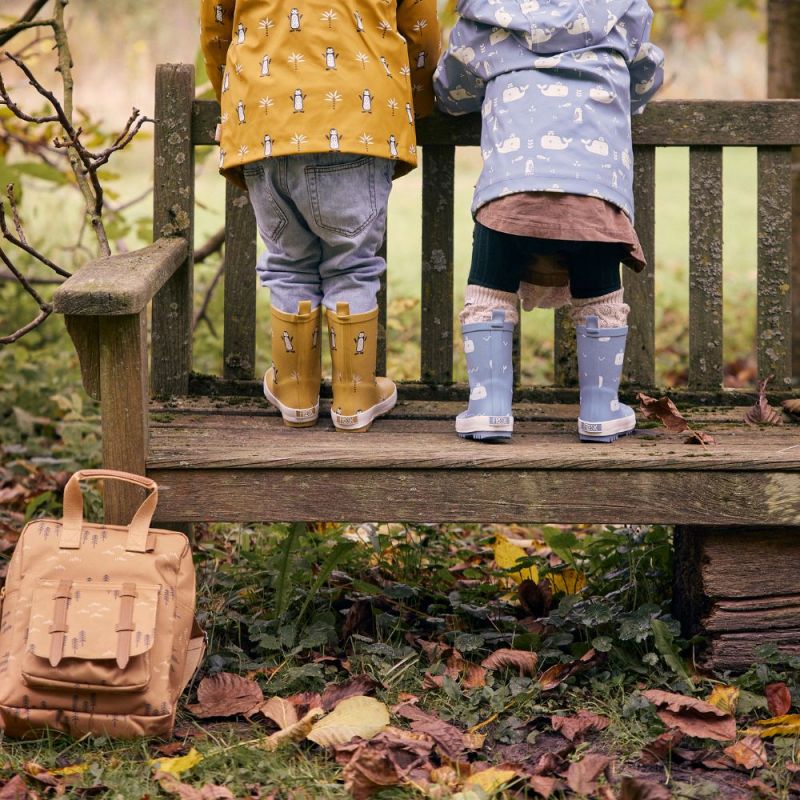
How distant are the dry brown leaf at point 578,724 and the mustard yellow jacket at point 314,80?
131 cm

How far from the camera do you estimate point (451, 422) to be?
9.64 ft

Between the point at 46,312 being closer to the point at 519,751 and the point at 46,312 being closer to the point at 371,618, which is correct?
the point at 371,618

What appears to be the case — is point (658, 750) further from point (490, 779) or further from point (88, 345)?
point (88, 345)

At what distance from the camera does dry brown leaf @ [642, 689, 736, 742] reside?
2273mm

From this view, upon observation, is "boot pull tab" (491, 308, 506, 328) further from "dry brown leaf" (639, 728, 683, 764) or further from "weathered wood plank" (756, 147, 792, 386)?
"dry brown leaf" (639, 728, 683, 764)

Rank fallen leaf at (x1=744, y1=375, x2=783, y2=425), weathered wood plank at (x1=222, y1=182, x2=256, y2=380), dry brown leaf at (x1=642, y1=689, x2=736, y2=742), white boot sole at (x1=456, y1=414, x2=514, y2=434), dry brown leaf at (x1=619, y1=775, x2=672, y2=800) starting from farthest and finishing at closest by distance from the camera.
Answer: weathered wood plank at (x1=222, y1=182, x2=256, y2=380)
fallen leaf at (x1=744, y1=375, x2=783, y2=425)
white boot sole at (x1=456, y1=414, x2=514, y2=434)
dry brown leaf at (x1=642, y1=689, x2=736, y2=742)
dry brown leaf at (x1=619, y1=775, x2=672, y2=800)

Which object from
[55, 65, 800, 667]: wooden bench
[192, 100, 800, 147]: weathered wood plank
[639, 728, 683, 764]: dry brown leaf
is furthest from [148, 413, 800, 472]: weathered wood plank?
[192, 100, 800, 147]: weathered wood plank

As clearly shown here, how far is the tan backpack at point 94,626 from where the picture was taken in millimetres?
2197

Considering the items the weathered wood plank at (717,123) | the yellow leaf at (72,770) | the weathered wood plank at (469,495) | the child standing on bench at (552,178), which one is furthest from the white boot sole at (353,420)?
the yellow leaf at (72,770)

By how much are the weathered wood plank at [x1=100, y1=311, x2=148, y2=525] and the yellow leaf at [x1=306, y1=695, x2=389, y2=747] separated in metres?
0.59

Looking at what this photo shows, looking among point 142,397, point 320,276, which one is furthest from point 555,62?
point 142,397

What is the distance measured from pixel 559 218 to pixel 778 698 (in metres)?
1.12

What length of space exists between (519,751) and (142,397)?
1.04m

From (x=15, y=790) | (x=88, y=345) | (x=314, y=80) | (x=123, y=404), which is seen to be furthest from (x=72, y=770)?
(x=314, y=80)
